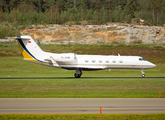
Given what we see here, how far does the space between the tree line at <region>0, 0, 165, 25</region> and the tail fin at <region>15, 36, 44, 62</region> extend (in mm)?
61807

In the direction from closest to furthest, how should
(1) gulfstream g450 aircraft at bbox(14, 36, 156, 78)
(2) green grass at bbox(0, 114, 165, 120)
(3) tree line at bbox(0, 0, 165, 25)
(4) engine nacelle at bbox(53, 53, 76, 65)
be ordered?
(2) green grass at bbox(0, 114, 165, 120) → (4) engine nacelle at bbox(53, 53, 76, 65) → (1) gulfstream g450 aircraft at bbox(14, 36, 156, 78) → (3) tree line at bbox(0, 0, 165, 25)

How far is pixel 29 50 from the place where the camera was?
33.7 meters

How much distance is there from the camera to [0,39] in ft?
270

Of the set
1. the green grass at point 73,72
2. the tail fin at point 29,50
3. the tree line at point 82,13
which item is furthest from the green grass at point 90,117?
the tree line at point 82,13

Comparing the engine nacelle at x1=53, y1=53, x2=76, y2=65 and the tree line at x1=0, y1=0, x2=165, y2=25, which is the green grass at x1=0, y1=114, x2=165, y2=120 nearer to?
the engine nacelle at x1=53, y1=53, x2=76, y2=65

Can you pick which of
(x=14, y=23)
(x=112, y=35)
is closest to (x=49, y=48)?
(x=112, y=35)

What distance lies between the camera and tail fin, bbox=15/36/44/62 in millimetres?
33438

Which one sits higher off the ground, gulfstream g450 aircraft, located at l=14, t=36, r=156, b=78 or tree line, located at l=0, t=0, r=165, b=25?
tree line, located at l=0, t=0, r=165, b=25

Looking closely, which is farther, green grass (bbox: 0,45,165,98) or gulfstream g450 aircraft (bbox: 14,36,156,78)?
gulfstream g450 aircraft (bbox: 14,36,156,78)

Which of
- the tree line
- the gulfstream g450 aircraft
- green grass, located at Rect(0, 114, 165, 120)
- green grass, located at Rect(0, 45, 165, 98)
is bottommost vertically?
green grass, located at Rect(0, 45, 165, 98)

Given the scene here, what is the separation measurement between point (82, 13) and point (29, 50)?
7138 centimetres

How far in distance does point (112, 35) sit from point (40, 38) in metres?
22.2

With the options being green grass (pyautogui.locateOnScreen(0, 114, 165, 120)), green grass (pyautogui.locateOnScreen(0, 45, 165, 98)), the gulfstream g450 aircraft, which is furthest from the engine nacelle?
green grass (pyautogui.locateOnScreen(0, 114, 165, 120))

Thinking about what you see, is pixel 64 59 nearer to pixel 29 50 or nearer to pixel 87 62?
pixel 87 62
